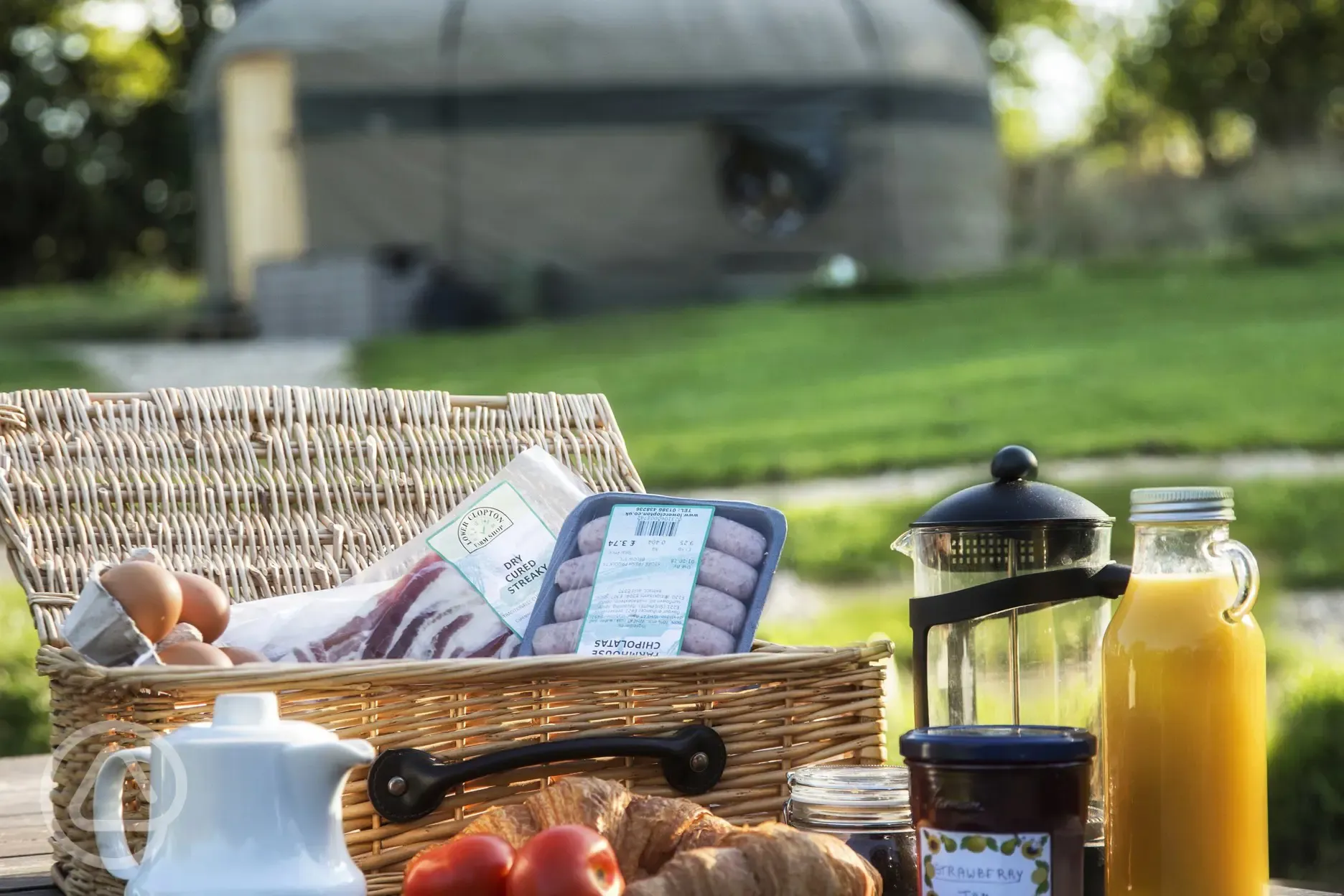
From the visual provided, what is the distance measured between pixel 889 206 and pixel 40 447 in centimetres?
1074

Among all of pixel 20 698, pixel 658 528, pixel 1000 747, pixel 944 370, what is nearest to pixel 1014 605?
pixel 1000 747

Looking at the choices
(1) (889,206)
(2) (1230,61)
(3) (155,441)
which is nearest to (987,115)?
(1) (889,206)

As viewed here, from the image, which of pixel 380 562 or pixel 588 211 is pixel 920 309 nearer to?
pixel 588 211

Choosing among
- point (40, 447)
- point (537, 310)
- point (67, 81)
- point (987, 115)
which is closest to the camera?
point (40, 447)

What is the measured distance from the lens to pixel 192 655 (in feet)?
4.40

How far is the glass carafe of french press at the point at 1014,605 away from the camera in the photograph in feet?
4.23

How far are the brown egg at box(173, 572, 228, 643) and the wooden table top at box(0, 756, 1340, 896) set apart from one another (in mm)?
250

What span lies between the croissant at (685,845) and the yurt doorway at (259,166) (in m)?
11.1

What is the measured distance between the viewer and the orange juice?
118cm

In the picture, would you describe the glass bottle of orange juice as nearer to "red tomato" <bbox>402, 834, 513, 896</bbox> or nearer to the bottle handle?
the bottle handle

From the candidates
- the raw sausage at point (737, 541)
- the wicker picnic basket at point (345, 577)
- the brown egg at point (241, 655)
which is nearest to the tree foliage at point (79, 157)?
the wicker picnic basket at point (345, 577)

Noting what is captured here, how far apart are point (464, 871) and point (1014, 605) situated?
0.45 m

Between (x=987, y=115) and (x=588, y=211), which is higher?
(x=987, y=115)

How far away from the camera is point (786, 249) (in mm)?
12047
